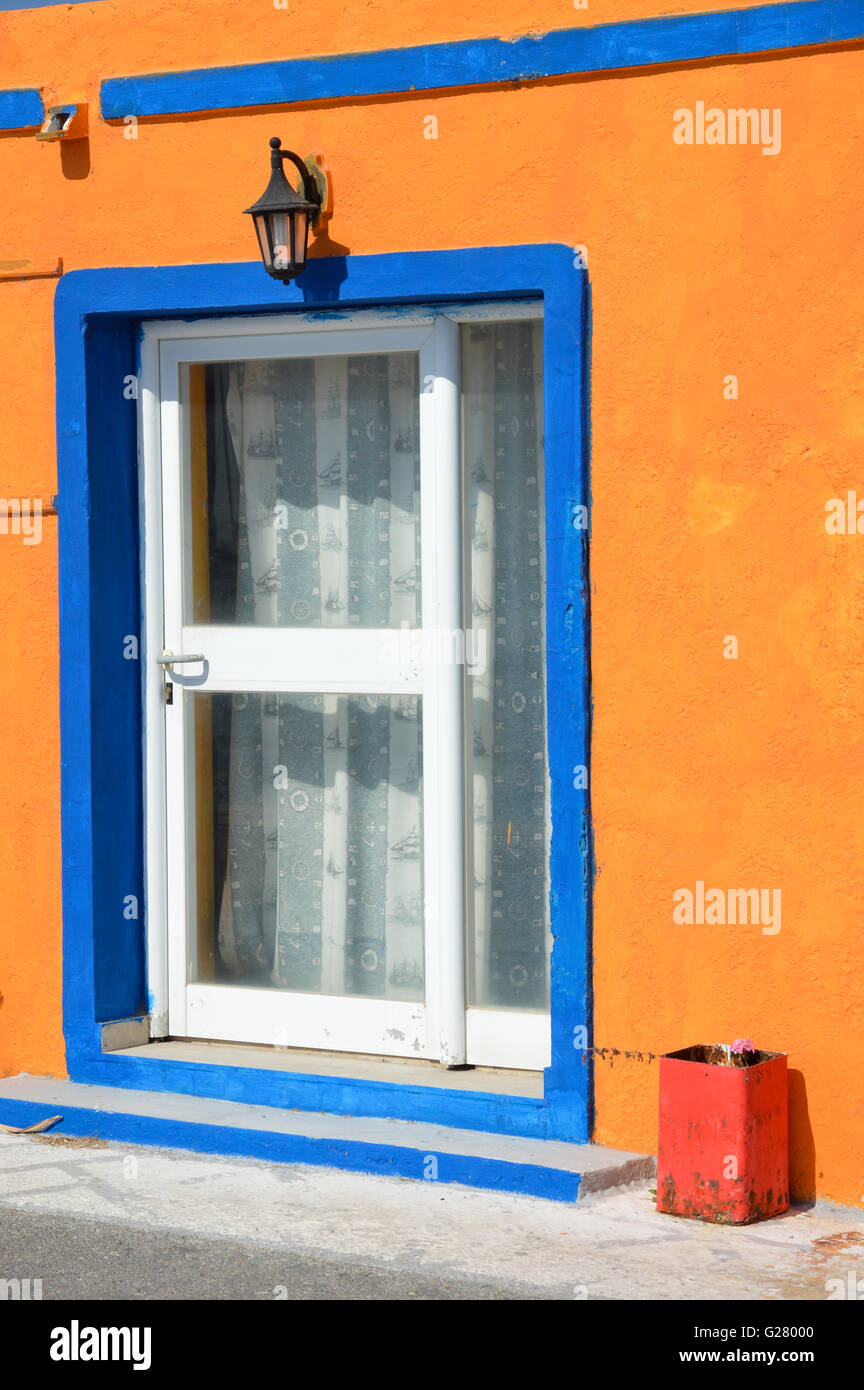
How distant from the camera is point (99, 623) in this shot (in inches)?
214

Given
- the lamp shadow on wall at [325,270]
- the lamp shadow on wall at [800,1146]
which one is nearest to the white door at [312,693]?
the lamp shadow on wall at [325,270]

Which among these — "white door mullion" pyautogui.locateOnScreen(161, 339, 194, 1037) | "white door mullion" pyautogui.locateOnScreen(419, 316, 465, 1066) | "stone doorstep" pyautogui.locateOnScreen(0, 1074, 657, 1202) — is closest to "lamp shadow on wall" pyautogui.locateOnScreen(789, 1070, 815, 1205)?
"stone doorstep" pyautogui.locateOnScreen(0, 1074, 657, 1202)

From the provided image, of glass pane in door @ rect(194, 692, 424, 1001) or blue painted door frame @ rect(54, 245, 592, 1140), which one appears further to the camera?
glass pane in door @ rect(194, 692, 424, 1001)

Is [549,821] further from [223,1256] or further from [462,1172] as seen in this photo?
[223,1256]

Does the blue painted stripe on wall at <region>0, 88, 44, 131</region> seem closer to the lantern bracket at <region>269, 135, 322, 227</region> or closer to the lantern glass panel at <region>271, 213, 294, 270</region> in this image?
the lantern bracket at <region>269, 135, 322, 227</region>

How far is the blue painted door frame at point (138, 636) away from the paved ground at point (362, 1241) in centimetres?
35

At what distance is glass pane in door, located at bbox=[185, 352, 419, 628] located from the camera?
17.3 ft

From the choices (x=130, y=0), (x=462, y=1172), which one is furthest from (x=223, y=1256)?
(x=130, y=0)

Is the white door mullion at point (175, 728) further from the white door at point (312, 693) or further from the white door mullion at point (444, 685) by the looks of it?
the white door mullion at point (444, 685)

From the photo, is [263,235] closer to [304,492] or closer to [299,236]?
[299,236]

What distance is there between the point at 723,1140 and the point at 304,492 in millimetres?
2401

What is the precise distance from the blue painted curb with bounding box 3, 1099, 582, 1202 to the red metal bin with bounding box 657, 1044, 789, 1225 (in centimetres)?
28

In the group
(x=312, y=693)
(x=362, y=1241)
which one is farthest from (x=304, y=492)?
(x=362, y=1241)

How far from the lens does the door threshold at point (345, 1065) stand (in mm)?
4992
